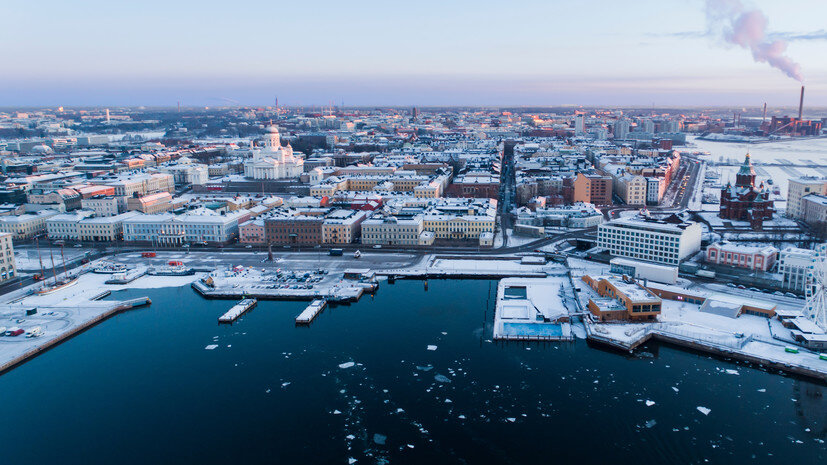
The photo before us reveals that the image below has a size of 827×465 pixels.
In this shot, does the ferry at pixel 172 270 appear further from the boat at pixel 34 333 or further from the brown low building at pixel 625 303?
the brown low building at pixel 625 303

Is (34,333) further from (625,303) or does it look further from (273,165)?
(273,165)

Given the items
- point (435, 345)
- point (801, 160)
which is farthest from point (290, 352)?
point (801, 160)

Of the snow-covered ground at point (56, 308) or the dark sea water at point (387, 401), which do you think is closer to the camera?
the dark sea water at point (387, 401)

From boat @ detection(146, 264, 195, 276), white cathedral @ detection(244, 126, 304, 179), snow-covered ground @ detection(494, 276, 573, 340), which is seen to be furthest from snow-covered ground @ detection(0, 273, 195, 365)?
white cathedral @ detection(244, 126, 304, 179)

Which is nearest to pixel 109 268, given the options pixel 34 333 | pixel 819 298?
pixel 34 333

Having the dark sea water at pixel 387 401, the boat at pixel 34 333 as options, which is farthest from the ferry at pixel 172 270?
the boat at pixel 34 333
